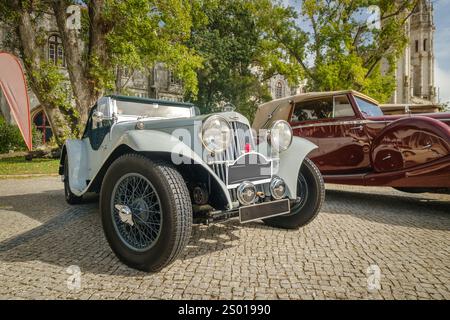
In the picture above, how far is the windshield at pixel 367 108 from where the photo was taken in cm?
515

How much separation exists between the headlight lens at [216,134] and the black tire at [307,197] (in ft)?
3.98

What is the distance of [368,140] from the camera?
4.86m

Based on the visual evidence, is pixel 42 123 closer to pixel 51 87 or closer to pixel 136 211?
pixel 51 87

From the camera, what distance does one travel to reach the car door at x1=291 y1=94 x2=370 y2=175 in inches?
196

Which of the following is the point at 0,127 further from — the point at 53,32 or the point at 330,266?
the point at 330,266

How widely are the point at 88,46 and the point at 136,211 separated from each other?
432 inches

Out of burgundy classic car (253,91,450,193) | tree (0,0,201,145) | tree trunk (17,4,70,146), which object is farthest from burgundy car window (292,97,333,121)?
tree trunk (17,4,70,146)

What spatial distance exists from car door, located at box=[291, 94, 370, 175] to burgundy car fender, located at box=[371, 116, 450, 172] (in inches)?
14.8

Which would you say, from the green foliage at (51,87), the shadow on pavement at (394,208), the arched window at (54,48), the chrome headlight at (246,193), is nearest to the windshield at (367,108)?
the shadow on pavement at (394,208)

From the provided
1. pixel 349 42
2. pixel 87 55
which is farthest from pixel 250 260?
pixel 349 42

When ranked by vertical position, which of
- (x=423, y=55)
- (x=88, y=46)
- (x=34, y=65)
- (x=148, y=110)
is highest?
(x=423, y=55)

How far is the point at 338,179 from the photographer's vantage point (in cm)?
499

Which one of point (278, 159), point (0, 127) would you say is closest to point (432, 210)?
point (278, 159)

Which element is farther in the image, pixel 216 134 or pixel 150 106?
pixel 150 106
